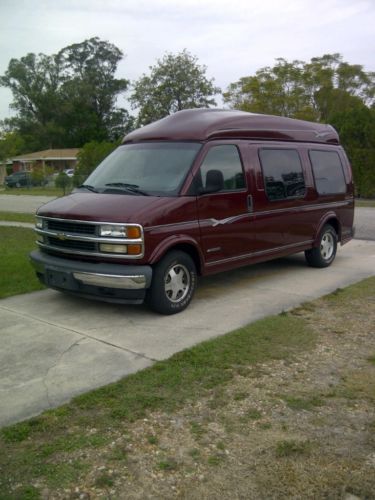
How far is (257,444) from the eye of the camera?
3410mm

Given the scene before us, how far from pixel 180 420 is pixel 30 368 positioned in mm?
1588

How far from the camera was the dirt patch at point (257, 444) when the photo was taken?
2.99m

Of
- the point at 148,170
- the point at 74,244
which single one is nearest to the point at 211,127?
the point at 148,170

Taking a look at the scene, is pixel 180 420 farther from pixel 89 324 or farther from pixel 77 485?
pixel 89 324

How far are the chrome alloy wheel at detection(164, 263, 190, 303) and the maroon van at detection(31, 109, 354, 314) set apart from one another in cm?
1

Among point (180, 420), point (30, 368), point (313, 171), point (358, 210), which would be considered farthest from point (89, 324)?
point (358, 210)

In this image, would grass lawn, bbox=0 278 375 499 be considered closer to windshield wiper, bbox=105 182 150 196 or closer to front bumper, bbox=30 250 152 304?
front bumper, bbox=30 250 152 304

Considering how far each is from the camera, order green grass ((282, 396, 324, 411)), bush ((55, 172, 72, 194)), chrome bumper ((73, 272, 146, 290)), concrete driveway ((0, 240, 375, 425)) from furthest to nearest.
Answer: bush ((55, 172, 72, 194))
chrome bumper ((73, 272, 146, 290))
concrete driveway ((0, 240, 375, 425))
green grass ((282, 396, 324, 411))

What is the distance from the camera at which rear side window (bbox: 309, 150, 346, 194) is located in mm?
8688

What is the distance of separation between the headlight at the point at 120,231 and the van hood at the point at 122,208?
0.21ft

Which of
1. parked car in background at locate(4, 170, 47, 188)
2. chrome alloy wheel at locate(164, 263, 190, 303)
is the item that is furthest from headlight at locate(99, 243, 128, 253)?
parked car in background at locate(4, 170, 47, 188)

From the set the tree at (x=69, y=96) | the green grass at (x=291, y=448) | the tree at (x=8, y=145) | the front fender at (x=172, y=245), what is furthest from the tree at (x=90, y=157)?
the tree at (x=69, y=96)

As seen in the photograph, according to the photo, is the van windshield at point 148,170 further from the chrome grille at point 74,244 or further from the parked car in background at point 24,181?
the parked car in background at point 24,181

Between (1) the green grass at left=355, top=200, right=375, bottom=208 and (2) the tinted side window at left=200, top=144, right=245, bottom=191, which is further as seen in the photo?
(1) the green grass at left=355, top=200, right=375, bottom=208
